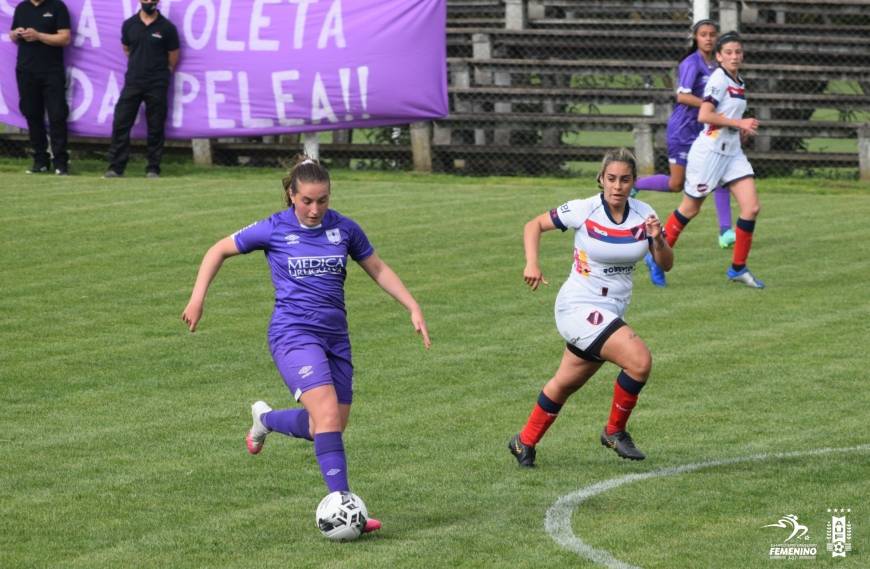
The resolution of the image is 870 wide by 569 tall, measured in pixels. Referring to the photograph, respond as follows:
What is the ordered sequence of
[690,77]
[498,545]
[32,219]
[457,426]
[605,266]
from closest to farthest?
[498,545], [605,266], [457,426], [690,77], [32,219]

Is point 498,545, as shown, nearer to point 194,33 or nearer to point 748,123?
point 748,123

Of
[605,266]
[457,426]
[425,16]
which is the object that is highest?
[425,16]

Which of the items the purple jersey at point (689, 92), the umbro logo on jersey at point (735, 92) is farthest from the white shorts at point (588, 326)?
the purple jersey at point (689, 92)

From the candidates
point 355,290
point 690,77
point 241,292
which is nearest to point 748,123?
point 690,77

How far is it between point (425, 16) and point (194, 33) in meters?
3.11

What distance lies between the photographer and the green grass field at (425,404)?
7316mm

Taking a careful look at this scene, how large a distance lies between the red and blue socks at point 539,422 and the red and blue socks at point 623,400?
31 centimetres

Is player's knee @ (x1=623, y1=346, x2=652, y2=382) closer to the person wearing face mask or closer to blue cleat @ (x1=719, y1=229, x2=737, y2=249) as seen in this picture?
blue cleat @ (x1=719, y1=229, x2=737, y2=249)

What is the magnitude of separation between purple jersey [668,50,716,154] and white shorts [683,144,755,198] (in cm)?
92

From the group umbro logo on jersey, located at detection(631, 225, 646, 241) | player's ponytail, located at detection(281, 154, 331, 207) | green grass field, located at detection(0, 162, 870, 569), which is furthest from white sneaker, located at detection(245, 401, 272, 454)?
umbro logo on jersey, located at detection(631, 225, 646, 241)

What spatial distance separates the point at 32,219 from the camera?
17.5 meters

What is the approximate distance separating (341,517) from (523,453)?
1793 millimetres

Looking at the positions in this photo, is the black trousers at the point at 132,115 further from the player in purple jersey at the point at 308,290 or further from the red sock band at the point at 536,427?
the player in purple jersey at the point at 308,290

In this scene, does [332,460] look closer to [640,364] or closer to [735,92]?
[640,364]
